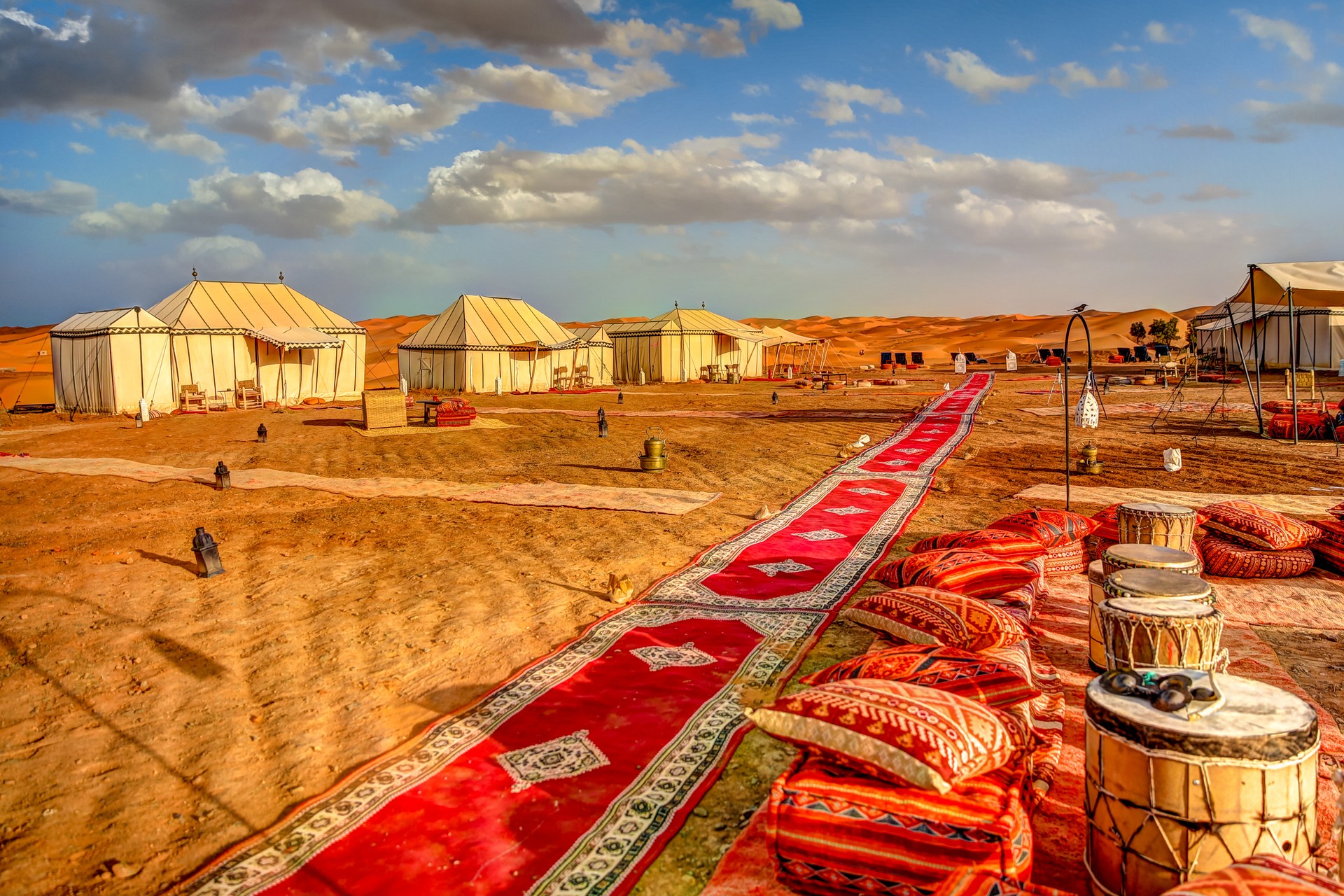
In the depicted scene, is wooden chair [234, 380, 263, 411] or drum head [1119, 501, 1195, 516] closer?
drum head [1119, 501, 1195, 516]

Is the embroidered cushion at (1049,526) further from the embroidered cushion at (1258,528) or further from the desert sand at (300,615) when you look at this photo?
the desert sand at (300,615)

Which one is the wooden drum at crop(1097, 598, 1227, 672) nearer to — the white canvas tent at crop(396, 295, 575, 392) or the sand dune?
the white canvas tent at crop(396, 295, 575, 392)

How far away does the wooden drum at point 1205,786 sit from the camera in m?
2.35

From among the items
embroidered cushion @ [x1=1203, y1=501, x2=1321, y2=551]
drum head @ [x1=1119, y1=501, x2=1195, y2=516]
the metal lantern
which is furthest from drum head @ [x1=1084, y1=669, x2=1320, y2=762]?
the metal lantern

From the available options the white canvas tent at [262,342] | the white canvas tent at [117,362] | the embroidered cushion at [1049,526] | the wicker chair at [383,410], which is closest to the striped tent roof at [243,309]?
the white canvas tent at [262,342]

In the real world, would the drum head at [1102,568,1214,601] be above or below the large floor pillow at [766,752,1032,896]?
above

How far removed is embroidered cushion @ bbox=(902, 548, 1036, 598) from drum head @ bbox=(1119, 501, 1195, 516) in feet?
3.95

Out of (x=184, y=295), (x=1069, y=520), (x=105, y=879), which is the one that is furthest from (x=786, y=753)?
(x=184, y=295)

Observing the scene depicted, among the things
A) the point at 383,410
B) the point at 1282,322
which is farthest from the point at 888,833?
the point at 1282,322

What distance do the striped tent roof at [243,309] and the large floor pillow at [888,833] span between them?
23410 mm

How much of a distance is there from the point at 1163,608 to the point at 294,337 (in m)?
23.1

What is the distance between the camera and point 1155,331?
50.6 metres

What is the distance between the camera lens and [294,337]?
74.2ft

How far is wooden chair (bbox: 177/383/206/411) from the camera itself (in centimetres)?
2145
